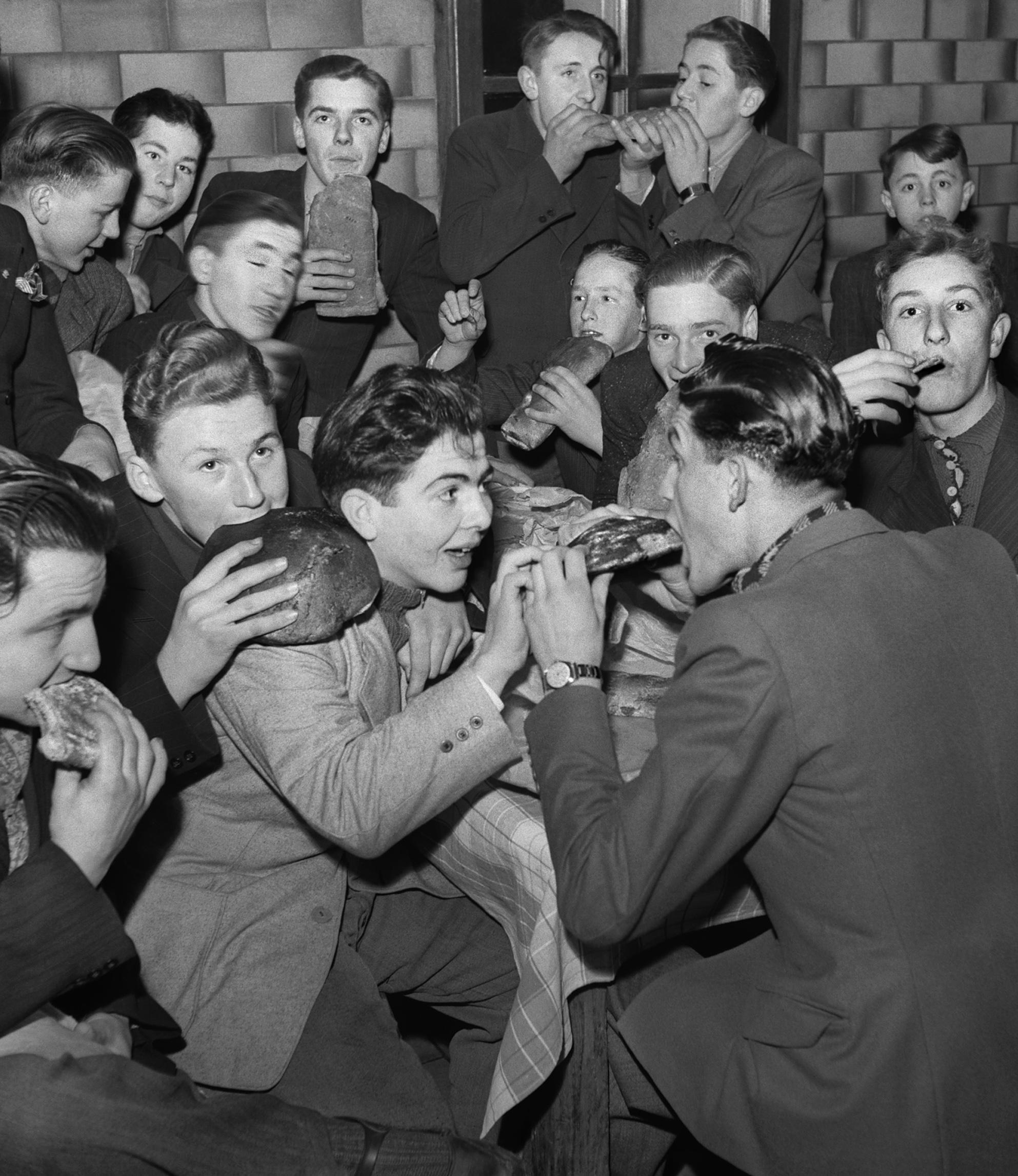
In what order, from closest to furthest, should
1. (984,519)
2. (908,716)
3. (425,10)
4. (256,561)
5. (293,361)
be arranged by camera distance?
(908,716) < (256,561) < (984,519) < (293,361) < (425,10)

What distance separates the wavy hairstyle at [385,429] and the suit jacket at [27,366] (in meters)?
0.99

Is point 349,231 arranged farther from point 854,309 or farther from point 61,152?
point 854,309

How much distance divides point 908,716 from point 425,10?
3.89 metres

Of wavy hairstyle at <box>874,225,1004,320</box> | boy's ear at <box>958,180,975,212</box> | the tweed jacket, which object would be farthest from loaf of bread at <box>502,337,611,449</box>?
boy's ear at <box>958,180,975,212</box>

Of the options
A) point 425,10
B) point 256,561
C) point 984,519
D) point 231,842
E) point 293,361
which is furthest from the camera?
point 425,10

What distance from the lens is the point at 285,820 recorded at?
2.27 meters

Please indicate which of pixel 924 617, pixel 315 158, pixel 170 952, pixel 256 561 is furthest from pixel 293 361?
pixel 924 617

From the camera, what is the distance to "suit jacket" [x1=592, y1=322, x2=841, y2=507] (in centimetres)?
330

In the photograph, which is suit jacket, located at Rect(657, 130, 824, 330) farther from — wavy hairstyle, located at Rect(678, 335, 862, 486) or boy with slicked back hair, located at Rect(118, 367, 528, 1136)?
wavy hairstyle, located at Rect(678, 335, 862, 486)

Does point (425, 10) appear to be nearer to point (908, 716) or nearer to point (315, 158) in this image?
point (315, 158)

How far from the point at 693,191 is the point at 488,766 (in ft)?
8.47

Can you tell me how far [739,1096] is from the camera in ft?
6.14

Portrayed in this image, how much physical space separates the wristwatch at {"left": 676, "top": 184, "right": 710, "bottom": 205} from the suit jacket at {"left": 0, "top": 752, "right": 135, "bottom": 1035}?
116 inches

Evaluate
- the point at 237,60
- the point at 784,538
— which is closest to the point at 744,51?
the point at 237,60
